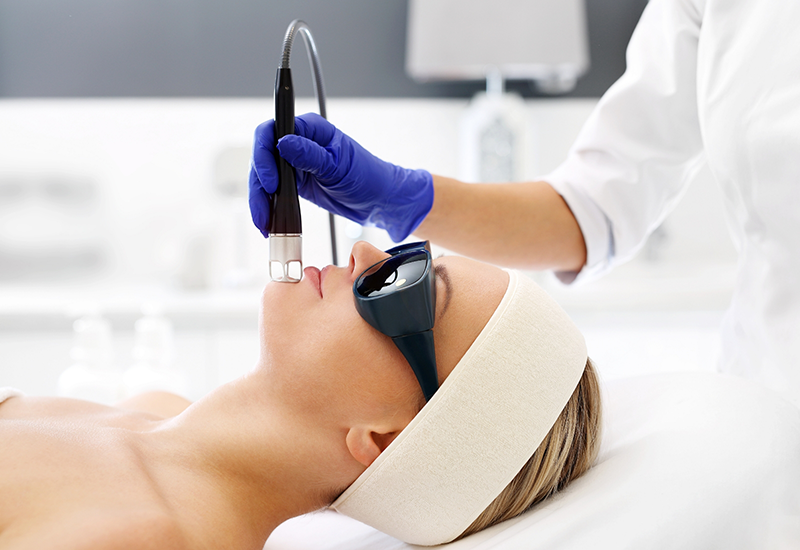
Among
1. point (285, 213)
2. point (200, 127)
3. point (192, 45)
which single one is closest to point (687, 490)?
point (285, 213)

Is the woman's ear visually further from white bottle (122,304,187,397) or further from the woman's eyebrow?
white bottle (122,304,187,397)

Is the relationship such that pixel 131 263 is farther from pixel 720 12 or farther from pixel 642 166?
pixel 720 12

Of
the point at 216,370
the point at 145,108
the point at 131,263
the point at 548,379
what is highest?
the point at 145,108

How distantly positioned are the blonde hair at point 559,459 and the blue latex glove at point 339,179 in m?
0.44

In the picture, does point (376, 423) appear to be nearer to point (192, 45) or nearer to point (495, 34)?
point (495, 34)

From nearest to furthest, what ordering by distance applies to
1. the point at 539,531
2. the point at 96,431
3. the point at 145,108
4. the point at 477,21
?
the point at 539,531 < the point at 96,431 < the point at 477,21 < the point at 145,108

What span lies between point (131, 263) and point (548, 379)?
7.54 feet

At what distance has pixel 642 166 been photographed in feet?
4.04

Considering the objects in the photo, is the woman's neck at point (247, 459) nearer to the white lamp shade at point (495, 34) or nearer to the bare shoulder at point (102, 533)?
the bare shoulder at point (102, 533)

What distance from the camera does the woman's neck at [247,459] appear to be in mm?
879

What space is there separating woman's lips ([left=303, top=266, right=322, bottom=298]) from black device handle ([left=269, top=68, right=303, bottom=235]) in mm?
102

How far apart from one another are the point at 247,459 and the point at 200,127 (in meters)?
2.06

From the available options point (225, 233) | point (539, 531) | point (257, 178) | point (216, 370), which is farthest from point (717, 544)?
point (225, 233)

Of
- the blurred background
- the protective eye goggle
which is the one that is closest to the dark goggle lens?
the protective eye goggle
